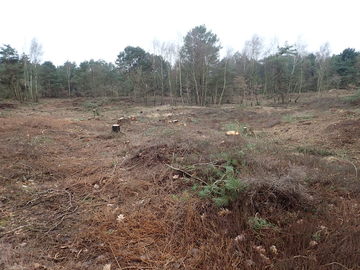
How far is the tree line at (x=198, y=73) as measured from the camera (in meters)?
27.4

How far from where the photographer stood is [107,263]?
2.12m

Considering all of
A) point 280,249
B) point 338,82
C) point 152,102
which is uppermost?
point 338,82

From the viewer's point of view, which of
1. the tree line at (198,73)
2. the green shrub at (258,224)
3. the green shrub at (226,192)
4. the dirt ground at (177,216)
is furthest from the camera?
the tree line at (198,73)

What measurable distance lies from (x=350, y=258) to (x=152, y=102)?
32.4m

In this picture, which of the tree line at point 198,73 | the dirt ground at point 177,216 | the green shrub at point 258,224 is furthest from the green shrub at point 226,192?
the tree line at point 198,73

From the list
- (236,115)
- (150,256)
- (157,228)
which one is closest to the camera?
(150,256)

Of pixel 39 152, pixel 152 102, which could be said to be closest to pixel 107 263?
pixel 39 152

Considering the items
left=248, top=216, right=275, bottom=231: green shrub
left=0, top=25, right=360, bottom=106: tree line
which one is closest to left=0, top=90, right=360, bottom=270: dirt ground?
left=248, top=216, right=275, bottom=231: green shrub

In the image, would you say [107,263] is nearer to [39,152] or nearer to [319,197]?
[319,197]

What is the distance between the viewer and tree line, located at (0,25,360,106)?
2744 cm

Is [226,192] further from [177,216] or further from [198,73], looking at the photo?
[198,73]

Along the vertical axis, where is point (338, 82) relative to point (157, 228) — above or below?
above

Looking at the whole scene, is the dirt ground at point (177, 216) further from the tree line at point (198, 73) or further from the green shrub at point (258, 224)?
the tree line at point (198, 73)

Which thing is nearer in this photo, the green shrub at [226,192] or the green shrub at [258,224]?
the green shrub at [258,224]
